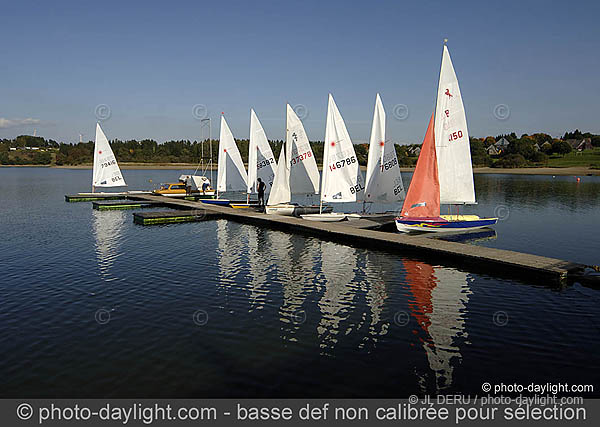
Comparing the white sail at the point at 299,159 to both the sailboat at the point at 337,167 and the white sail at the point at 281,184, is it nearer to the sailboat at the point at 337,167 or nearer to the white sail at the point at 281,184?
the white sail at the point at 281,184

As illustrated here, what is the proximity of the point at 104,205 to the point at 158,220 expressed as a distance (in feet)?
46.3

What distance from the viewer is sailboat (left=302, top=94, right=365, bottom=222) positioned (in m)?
32.8

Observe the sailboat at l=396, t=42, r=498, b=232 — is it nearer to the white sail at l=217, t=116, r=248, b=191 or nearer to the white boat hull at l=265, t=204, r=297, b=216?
the white boat hull at l=265, t=204, r=297, b=216

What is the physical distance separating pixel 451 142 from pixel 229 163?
23.3 meters

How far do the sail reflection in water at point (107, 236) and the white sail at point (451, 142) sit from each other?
74.9 ft

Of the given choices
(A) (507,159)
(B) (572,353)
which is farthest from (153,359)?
(A) (507,159)

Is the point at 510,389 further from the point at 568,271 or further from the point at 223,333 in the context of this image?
the point at 568,271

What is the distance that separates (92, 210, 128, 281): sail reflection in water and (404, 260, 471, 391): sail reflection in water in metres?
14.3

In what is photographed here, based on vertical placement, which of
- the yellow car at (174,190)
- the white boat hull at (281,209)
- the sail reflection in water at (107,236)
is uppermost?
the yellow car at (174,190)

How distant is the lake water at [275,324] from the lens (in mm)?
10586

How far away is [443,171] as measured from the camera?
30250 mm

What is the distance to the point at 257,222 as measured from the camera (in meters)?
36.4

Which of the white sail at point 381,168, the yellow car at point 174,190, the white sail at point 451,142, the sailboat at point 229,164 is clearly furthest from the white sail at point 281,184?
the yellow car at point 174,190

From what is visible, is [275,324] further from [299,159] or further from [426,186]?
[299,159]
